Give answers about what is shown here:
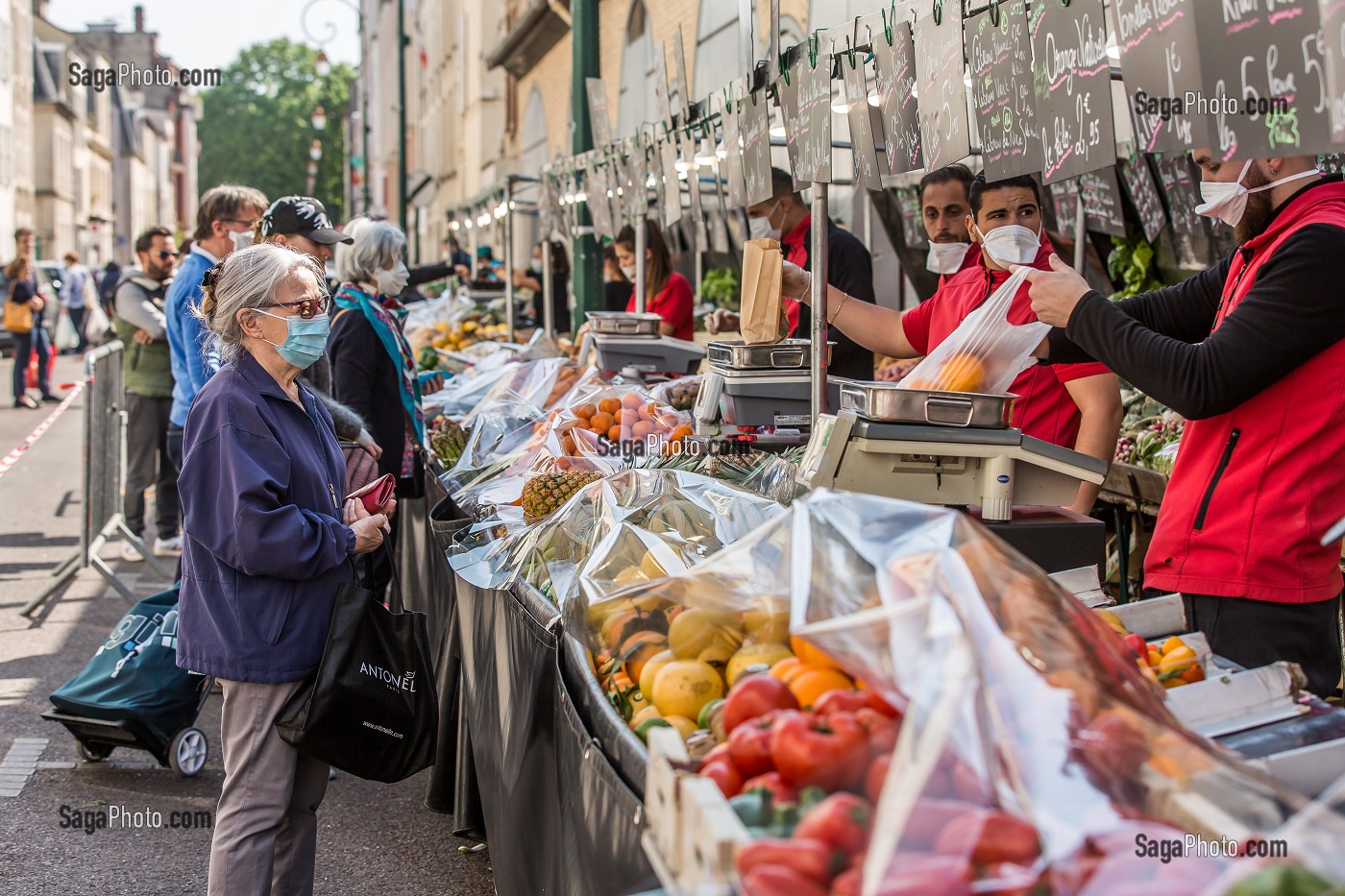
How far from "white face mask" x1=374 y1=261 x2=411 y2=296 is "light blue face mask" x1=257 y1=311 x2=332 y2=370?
2286 mm

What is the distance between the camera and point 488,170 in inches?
1233

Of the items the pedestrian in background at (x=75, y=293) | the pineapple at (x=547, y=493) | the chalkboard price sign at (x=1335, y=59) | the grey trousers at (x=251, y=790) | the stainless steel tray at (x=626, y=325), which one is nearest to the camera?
the chalkboard price sign at (x=1335, y=59)

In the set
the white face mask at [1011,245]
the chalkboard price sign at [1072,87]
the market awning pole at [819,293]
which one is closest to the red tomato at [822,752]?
the chalkboard price sign at [1072,87]

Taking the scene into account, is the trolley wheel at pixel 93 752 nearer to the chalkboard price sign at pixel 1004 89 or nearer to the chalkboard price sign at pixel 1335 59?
the chalkboard price sign at pixel 1004 89

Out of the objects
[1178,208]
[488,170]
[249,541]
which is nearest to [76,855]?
[249,541]

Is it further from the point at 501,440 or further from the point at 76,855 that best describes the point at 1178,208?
the point at 76,855

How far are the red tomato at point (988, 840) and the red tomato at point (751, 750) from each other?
0.40m

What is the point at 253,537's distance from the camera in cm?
309

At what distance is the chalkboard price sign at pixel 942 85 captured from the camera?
11.4 ft

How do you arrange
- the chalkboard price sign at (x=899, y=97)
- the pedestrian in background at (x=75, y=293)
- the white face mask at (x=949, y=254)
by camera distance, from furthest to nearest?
the pedestrian in background at (x=75, y=293), the white face mask at (x=949, y=254), the chalkboard price sign at (x=899, y=97)

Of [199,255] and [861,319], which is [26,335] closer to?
[199,255]

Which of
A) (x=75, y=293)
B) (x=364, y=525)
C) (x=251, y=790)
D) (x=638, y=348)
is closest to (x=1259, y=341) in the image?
(x=364, y=525)

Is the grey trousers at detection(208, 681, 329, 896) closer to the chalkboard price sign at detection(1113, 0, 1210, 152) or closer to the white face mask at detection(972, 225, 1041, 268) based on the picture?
the white face mask at detection(972, 225, 1041, 268)

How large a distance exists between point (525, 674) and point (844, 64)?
2226 mm
